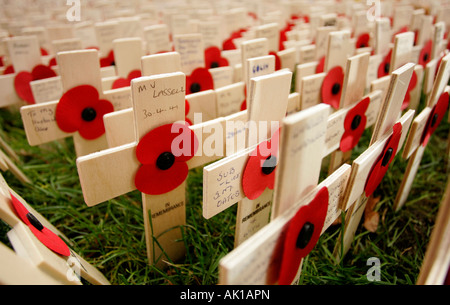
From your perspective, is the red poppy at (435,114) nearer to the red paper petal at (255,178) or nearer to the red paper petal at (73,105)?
the red paper petal at (255,178)

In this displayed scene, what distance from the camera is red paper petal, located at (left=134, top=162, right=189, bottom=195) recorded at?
73 cm

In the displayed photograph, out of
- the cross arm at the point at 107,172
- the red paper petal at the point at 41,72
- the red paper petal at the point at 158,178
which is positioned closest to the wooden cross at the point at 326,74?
the red paper petal at the point at 158,178

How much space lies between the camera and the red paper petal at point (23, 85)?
1200 mm

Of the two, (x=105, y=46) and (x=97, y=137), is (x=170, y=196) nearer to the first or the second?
(x=97, y=137)

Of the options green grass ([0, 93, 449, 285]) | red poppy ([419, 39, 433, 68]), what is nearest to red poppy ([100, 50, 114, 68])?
green grass ([0, 93, 449, 285])

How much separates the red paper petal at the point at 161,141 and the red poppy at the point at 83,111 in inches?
14.4

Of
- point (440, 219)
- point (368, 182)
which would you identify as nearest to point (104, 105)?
point (368, 182)

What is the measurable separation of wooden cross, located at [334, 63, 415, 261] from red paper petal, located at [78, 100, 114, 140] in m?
0.74

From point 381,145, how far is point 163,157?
0.50m

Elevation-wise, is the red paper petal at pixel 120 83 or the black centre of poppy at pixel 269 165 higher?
the red paper petal at pixel 120 83

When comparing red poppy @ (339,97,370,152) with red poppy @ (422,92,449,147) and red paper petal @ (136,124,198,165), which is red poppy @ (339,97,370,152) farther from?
red paper petal @ (136,124,198,165)

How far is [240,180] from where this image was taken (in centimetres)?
72

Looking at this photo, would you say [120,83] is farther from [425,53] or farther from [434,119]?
[425,53]

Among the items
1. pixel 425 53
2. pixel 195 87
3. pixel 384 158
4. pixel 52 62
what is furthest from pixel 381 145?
pixel 52 62
